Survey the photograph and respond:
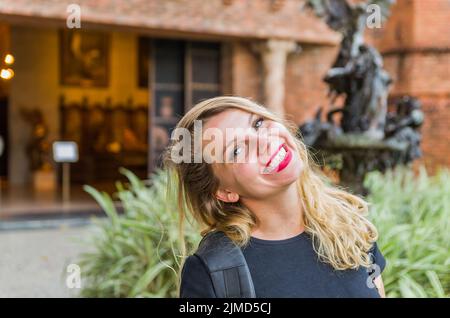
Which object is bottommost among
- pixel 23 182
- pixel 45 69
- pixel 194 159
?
pixel 23 182

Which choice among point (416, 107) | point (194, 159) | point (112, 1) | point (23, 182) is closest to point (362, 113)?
point (416, 107)

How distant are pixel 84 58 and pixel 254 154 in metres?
17.6

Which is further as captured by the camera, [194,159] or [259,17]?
[259,17]

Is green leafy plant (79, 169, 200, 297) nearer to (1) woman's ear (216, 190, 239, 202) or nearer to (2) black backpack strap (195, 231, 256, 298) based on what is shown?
(1) woman's ear (216, 190, 239, 202)

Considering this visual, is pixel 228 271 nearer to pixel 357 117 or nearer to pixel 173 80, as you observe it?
pixel 357 117

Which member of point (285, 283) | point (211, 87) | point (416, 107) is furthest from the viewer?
point (211, 87)

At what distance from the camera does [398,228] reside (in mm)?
4203

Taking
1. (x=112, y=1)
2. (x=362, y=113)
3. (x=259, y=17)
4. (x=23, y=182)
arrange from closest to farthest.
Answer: (x=362, y=113) → (x=112, y=1) → (x=259, y=17) → (x=23, y=182)

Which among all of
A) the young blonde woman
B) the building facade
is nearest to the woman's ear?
the young blonde woman

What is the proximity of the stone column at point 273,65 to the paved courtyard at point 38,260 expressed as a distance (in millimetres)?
4712

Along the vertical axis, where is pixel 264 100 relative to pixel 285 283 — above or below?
above

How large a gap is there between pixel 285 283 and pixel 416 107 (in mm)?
5747
